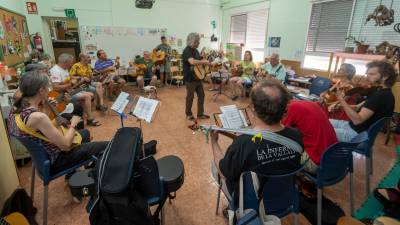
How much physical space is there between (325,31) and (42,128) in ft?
17.9

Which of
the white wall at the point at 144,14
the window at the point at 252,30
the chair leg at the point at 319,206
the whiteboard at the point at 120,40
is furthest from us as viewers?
the window at the point at 252,30

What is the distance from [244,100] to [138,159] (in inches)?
184

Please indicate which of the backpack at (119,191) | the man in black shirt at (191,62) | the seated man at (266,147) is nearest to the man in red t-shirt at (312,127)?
the seated man at (266,147)

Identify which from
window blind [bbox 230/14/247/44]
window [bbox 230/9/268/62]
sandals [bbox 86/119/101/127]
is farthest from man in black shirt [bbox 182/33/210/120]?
window blind [bbox 230/14/247/44]

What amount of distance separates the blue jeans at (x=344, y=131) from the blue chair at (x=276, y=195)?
1.25 m

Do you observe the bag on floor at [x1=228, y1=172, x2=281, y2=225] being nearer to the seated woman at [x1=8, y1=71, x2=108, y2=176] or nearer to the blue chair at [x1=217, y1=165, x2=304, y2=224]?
the blue chair at [x1=217, y1=165, x2=304, y2=224]

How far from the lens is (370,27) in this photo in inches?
163

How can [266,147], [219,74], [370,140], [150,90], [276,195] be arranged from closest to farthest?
[266,147] → [276,195] → [370,140] → [150,90] → [219,74]

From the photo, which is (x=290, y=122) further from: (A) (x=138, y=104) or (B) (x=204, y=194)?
(A) (x=138, y=104)

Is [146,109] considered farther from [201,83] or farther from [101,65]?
[101,65]

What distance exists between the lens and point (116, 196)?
1.17m

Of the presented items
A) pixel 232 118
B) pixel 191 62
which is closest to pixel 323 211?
pixel 232 118

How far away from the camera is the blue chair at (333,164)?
148cm

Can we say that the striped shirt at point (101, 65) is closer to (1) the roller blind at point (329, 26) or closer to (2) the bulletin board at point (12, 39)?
(2) the bulletin board at point (12, 39)
